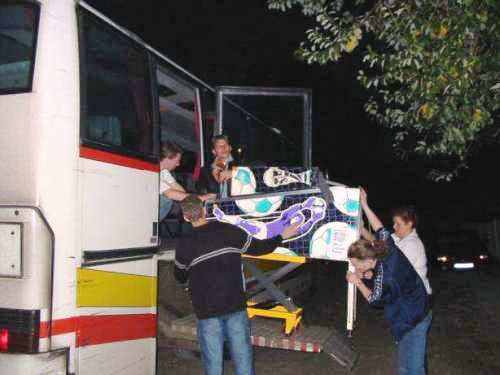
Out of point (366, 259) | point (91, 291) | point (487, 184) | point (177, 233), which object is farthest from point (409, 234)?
point (487, 184)

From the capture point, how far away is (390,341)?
8109mm

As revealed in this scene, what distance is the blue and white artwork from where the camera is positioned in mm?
5117

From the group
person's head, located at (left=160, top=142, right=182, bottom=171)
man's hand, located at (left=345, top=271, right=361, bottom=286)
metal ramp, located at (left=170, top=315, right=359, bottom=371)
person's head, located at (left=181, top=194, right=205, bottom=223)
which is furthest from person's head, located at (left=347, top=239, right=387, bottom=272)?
person's head, located at (left=160, top=142, right=182, bottom=171)

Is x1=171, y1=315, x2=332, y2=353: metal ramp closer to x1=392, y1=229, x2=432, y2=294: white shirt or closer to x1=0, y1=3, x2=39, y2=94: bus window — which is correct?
x1=392, y1=229, x2=432, y2=294: white shirt

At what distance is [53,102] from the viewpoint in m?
3.55

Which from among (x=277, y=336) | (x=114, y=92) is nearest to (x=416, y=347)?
(x=277, y=336)

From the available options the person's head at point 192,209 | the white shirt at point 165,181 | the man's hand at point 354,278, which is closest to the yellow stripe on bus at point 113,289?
the person's head at point 192,209

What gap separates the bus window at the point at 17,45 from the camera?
11.8 feet

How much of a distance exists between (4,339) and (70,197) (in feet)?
3.43

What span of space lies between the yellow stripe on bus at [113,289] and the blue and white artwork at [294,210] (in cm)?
124

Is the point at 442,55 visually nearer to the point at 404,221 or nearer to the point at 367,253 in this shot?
the point at 404,221

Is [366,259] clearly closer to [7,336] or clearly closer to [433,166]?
[7,336]

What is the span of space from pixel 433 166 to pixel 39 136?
25.7m

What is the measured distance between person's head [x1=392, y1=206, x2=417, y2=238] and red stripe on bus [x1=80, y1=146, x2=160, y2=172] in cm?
231
